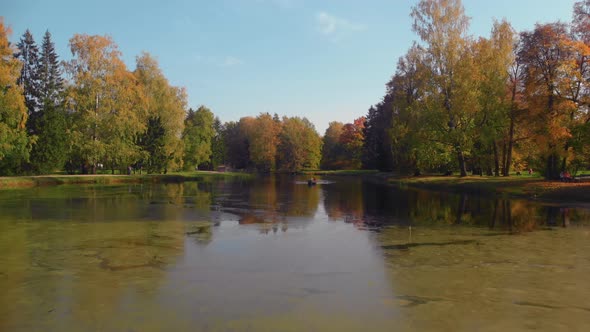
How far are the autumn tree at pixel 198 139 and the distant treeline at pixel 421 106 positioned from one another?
2.29 meters

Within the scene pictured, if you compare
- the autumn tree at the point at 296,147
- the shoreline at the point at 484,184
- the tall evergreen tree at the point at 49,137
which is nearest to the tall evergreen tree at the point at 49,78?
the tall evergreen tree at the point at 49,137

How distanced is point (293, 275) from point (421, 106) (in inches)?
1717

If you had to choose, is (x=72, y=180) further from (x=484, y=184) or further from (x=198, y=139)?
(x=484, y=184)

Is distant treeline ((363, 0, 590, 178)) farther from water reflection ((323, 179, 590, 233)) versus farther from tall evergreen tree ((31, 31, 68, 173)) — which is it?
tall evergreen tree ((31, 31, 68, 173))

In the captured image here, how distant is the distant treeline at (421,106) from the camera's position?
34.8m

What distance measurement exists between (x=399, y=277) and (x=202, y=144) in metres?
76.3

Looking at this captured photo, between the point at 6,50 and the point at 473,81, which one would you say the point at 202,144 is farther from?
the point at 473,81

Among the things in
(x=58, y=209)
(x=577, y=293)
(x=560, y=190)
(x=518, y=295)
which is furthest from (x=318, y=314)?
(x=560, y=190)

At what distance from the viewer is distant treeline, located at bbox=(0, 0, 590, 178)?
34812mm

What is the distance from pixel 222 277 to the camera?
962 centimetres

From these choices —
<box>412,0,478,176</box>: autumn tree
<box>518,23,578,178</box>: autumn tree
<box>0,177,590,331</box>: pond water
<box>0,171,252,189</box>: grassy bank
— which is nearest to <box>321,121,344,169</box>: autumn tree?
<box>0,171,252,189</box>: grassy bank

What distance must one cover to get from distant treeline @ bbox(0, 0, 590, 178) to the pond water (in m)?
19.7

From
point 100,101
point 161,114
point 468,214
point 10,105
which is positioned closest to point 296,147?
point 161,114

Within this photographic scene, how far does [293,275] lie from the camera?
32.2 feet
